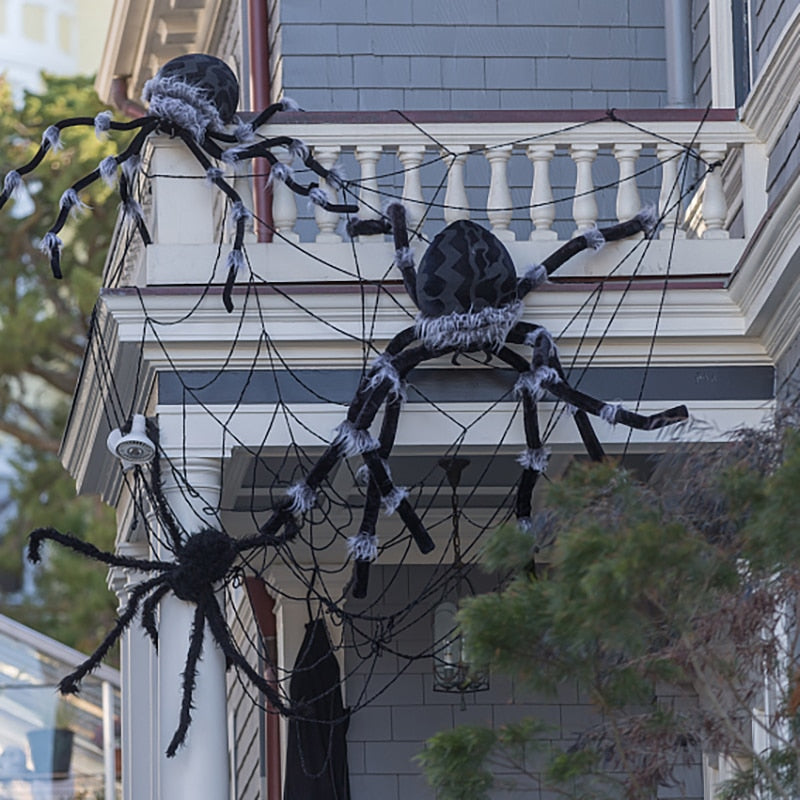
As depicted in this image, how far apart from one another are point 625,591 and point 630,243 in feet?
13.8

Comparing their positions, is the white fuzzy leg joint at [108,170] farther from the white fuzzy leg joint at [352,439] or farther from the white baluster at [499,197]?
the white baluster at [499,197]

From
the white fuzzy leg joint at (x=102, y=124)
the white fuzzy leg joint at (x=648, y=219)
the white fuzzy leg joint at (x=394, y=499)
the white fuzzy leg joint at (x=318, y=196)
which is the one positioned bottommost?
the white fuzzy leg joint at (x=394, y=499)

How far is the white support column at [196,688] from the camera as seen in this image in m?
9.29

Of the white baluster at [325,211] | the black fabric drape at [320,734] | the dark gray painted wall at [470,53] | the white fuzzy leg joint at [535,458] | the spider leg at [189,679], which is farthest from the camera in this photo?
the dark gray painted wall at [470,53]

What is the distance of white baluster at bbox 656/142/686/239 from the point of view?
9906 millimetres

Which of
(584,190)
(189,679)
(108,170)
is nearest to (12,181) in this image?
(108,170)

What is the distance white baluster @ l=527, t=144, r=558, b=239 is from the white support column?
1.88m

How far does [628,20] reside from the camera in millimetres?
13102

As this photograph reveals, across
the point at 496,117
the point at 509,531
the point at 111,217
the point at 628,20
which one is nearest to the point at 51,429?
the point at 111,217

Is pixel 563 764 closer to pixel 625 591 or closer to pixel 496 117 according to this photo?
pixel 625 591

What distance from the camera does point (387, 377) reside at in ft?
30.9

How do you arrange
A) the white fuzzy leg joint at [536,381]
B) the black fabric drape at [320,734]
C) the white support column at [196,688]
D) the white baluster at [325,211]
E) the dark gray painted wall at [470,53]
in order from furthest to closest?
the dark gray painted wall at [470,53]
the black fabric drape at [320,734]
the white baluster at [325,211]
the white fuzzy leg joint at [536,381]
the white support column at [196,688]

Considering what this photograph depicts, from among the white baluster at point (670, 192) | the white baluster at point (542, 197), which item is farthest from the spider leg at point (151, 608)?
the white baluster at point (670, 192)

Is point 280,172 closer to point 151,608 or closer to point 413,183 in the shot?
point 413,183
